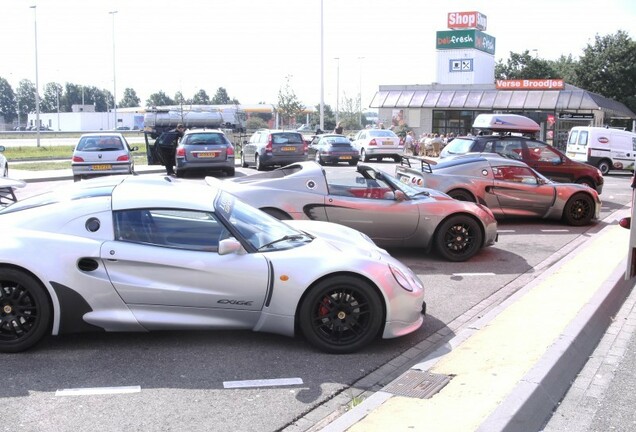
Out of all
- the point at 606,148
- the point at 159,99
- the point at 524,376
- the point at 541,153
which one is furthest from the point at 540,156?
the point at 159,99

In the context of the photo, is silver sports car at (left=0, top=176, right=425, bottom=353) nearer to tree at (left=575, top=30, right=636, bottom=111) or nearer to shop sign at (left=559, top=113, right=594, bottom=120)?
shop sign at (left=559, top=113, right=594, bottom=120)

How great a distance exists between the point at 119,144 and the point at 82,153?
107 centimetres

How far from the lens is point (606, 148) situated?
83.4ft

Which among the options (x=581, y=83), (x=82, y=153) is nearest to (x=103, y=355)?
(x=82, y=153)

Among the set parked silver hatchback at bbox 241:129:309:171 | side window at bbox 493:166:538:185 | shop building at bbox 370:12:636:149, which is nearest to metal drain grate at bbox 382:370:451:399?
side window at bbox 493:166:538:185

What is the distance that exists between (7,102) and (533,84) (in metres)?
137

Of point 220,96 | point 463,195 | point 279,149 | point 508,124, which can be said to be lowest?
point 463,195

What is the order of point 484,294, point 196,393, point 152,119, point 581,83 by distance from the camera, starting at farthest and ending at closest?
point 581,83, point 152,119, point 484,294, point 196,393

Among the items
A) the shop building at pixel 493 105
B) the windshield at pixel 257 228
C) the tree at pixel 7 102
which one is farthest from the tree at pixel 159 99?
the windshield at pixel 257 228

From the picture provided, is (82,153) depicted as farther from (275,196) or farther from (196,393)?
(196,393)

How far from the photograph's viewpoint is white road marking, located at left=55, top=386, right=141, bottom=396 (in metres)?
4.29

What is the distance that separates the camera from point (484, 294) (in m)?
7.25

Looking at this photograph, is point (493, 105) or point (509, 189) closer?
point (509, 189)

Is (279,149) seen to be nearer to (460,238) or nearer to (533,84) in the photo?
(460,238)
